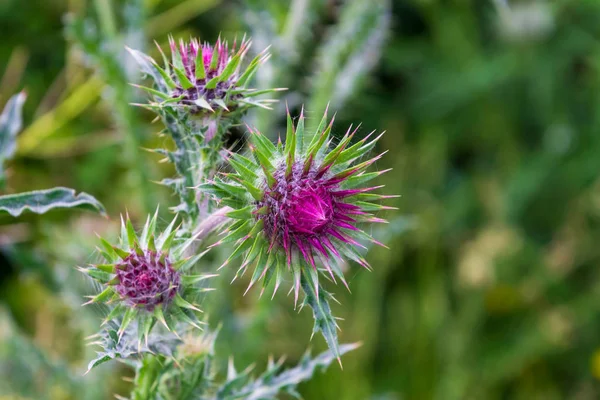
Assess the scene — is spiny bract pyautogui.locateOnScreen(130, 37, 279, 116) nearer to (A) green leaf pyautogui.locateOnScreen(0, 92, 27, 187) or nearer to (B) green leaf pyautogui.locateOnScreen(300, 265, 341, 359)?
(B) green leaf pyautogui.locateOnScreen(300, 265, 341, 359)

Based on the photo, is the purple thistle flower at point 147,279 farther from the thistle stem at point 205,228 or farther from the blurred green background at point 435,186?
the blurred green background at point 435,186


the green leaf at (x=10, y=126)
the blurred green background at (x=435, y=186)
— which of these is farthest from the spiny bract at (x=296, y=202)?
the blurred green background at (x=435, y=186)

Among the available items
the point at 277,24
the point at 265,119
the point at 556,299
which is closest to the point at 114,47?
the point at 265,119

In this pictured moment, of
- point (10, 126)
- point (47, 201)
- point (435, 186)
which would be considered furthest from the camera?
point (435, 186)

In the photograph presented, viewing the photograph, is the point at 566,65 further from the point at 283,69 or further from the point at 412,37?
the point at 283,69

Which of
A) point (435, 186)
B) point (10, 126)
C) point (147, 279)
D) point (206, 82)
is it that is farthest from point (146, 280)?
point (435, 186)

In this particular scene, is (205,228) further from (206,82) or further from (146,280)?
(206,82)
